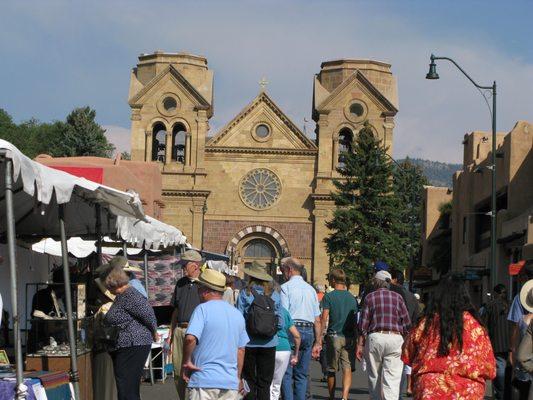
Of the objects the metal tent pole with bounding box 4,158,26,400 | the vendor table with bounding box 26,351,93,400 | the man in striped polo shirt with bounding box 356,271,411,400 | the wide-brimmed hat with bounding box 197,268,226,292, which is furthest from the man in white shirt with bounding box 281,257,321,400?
the metal tent pole with bounding box 4,158,26,400

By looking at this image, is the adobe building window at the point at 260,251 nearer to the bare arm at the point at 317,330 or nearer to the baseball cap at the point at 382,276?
the bare arm at the point at 317,330

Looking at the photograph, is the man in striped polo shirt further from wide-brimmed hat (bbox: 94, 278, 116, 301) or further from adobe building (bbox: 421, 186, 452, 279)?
adobe building (bbox: 421, 186, 452, 279)

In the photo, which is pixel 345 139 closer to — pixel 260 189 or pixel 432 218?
pixel 260 189

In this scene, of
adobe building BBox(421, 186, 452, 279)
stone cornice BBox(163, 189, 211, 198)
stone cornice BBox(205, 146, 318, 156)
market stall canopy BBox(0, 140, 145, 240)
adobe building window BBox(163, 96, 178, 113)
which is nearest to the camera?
market stall canopy BBox(0, 140, 145, 240)

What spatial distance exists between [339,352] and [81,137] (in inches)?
2837

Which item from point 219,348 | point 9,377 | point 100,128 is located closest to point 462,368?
point 219,348

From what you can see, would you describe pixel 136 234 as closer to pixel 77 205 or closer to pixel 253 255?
pixel 77 205

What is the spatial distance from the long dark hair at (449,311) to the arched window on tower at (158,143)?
6786cm

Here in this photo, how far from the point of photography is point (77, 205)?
13242mm

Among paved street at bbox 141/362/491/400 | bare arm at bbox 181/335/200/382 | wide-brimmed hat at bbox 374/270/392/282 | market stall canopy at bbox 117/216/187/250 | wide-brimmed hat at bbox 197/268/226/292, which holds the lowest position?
paved street at bbox 141/362/491/400

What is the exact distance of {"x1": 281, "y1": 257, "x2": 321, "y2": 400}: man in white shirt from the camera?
13.8m

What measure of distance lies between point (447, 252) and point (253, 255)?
56.2 feet

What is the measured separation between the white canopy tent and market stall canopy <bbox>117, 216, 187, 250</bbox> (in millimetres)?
273

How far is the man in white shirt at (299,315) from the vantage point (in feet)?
45.1
